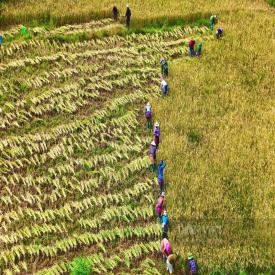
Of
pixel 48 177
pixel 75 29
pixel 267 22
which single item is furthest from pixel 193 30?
pixel 48 177

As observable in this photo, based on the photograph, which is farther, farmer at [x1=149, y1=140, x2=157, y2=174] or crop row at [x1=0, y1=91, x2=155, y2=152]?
crop row at [x1=0, y1=91, x2=155, y2=152]

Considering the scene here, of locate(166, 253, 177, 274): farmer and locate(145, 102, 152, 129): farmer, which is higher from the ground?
locate(145, 102, 152, 129): farmer

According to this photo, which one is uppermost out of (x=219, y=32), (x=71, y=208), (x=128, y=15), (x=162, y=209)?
(x=128, y=15)

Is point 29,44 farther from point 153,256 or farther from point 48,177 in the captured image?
point 153,256

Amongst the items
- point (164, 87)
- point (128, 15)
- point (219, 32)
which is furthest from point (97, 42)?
point (219, 32)

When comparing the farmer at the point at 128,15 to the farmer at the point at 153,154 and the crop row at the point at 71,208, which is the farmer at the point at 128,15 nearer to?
the farmer at the point at 153,154

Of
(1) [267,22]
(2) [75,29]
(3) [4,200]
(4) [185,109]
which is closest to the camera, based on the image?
(3) [4,200]

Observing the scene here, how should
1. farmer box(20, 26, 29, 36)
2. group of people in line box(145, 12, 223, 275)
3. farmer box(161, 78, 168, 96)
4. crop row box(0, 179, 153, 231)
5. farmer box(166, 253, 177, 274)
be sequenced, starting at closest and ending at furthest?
farmer box(166, 253, 177, 274) → group of people in line box(145, 12, 223, 275) → crop row box(0, 179, 153, 231) → farmer box(161, 78, 168, 96) → farmer box(20, 26, 29, 36)

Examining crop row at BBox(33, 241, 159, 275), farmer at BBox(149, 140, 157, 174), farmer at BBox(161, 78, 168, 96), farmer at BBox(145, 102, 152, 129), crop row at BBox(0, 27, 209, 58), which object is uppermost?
crop row at BBox(0, 27, 209, 58)

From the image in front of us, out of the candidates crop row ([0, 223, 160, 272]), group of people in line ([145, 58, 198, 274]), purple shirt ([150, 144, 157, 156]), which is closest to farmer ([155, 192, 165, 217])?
group of people in line ([145, 58, 198, 274])

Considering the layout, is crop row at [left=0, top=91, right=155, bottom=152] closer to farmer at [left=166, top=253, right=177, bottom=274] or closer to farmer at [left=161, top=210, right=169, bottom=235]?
farmer at [left=161, top=210, right=169, bottom=235]

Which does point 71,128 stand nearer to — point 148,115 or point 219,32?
point 148,115
